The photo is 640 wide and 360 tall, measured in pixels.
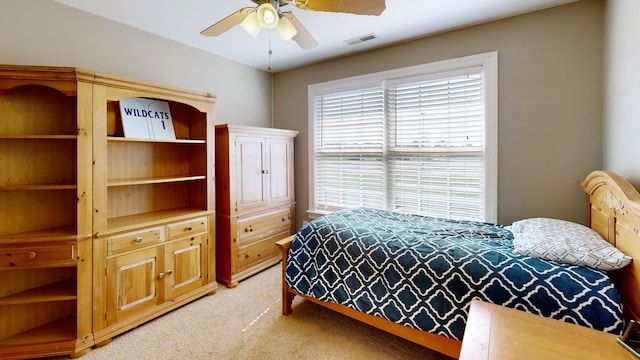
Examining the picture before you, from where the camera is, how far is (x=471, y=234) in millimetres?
2236

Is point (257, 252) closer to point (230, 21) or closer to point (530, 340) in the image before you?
point (230, 21)

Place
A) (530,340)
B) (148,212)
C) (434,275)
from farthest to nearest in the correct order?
(148,212)
(434,275)
(530,340)

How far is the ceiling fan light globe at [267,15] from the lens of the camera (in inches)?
65.4

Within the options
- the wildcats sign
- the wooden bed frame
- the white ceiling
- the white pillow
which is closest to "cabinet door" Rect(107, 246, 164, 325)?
the wildcats sign

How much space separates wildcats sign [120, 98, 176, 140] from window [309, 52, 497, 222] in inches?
69.0

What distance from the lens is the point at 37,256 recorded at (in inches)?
77.2

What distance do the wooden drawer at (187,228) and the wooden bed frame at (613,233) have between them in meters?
1.32

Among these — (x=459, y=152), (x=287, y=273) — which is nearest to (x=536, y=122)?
(x=459, y=152)

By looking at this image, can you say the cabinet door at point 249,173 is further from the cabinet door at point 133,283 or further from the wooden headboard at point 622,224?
the wooden headboard at point 622,224

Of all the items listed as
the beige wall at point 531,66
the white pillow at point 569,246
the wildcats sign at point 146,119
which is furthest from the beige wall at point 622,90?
the wildcats sign at point 146,119

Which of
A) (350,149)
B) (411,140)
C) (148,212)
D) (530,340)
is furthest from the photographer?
(350,149)

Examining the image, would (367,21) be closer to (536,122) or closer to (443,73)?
(443,73)

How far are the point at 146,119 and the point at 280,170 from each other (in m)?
1.55

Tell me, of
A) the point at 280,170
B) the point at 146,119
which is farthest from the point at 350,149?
the point at 146,119
